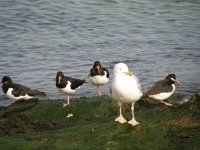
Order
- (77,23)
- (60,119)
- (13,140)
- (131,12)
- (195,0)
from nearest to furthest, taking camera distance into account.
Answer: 1. (13,140)
2. (60,119)
3. (77,23)
4. (131,12)
5. (195,0)

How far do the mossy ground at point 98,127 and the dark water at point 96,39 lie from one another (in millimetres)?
4543

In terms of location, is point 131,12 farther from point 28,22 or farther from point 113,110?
point 113,110

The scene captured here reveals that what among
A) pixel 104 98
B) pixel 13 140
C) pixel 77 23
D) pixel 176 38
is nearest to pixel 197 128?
pixel 13 140

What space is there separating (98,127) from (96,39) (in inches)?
699

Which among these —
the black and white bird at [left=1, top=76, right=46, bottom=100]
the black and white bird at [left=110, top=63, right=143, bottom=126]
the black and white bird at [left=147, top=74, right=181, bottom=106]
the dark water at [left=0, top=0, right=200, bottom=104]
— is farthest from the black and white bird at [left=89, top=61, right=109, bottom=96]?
the black and white bird at [left=110, top=63, right=143, bottom=126]

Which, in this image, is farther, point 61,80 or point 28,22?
point 28,22

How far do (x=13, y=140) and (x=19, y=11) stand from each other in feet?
78.7

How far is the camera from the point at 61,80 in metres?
18.6

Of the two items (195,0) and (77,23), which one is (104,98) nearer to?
(77,23)

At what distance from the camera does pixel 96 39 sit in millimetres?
29828

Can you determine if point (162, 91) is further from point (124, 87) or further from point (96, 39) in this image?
point (96, 39)

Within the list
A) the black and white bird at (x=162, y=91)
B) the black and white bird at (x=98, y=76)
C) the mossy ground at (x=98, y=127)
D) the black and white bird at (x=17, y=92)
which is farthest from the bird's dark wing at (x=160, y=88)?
the black and white bird at (x=17, y=92)

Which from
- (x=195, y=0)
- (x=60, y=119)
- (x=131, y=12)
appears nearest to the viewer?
(x=60, y=119)

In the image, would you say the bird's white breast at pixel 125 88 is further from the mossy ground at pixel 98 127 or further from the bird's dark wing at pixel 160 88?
the bird's dark wing at pixel 160 88
